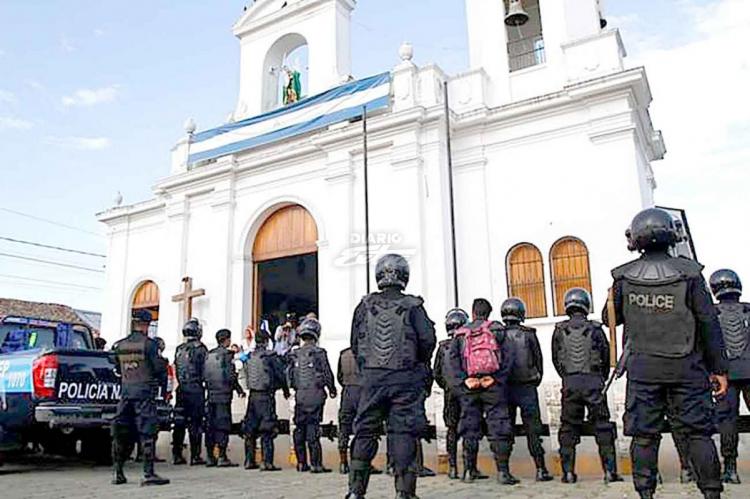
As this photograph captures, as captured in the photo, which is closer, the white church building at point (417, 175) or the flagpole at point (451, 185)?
the white church building at point (417, 175)

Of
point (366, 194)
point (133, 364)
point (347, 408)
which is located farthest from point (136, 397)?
point (366, 194)

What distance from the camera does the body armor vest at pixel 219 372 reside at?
28.7ft

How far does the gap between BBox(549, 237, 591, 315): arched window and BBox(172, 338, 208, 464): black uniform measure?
731 cm

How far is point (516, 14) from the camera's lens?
566 inches

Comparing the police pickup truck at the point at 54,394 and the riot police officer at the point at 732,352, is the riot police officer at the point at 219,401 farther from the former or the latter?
the riot police officer at the point at 732,352

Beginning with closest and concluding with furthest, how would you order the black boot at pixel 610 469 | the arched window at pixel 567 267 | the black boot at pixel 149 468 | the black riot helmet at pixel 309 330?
1. the black boot at pixel 610 469
2. the black boot at pixel 149 468
3. the black riot helmet at pixel 309 330
4. the arched window at pixel 567 267

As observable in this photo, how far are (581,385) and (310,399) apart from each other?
323 cm

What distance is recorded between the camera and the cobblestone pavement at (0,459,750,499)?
555cm

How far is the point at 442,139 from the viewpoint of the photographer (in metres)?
14.4

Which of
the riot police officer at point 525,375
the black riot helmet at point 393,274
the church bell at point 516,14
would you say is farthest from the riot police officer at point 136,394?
the church bell at point 516,14

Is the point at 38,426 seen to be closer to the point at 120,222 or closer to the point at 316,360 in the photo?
the point at 316,360

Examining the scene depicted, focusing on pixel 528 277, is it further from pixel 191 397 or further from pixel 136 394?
pixel 136 394

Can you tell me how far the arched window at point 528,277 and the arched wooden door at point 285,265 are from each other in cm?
502

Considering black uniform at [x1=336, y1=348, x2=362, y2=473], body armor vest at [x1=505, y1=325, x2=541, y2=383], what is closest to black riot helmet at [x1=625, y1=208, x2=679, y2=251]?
body armor vest at [x1=505, y1=325, x2=541, y2=383]
